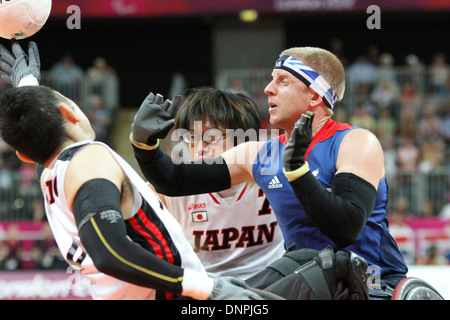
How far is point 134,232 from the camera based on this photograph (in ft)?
10.5

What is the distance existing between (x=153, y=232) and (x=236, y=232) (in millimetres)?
1697

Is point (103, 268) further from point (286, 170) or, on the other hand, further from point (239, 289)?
point (286, 170)

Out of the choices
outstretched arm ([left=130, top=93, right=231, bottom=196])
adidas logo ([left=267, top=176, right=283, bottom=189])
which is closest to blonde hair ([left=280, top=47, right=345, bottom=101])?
adidas logo ([left=267, top=176, right=283, bottom=189])

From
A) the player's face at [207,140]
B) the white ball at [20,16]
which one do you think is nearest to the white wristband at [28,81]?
the white ball at [20,16]

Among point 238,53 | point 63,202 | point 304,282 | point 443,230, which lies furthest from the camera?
point 238,53

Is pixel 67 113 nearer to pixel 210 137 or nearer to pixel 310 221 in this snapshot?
pixel 310 221

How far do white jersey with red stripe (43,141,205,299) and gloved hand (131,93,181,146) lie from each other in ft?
2.01

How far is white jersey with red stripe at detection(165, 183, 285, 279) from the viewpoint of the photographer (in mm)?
4844

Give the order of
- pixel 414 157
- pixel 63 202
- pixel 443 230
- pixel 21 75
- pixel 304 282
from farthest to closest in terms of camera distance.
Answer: pixel 414 157 → pixel 443 230 → pixel 21 75 → pixel 304 282 → pixel 63 202

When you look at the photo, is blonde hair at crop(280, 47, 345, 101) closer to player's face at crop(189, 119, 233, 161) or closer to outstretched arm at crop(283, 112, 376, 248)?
outstretched arm at crop(283, 112, 376, 248)

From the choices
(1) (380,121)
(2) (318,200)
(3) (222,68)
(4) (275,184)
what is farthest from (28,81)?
(3) (222,68)

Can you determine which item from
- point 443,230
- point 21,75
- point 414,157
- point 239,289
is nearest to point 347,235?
point 239,289

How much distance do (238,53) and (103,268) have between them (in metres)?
16.8
